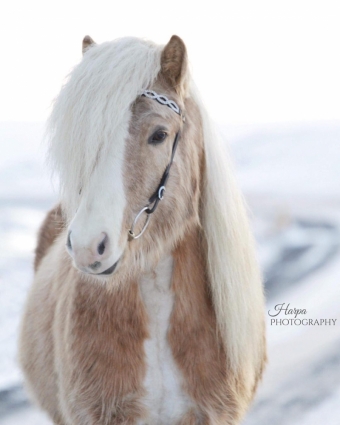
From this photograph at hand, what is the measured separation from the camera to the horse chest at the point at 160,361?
173 centimetres

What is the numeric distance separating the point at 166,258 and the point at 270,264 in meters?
2.77

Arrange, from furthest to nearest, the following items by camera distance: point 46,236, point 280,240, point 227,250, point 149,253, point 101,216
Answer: point 280,240 < point 46,236 < point 227,250 < point 149,253 < point 101,216

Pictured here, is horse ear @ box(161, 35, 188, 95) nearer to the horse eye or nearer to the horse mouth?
the horse eye

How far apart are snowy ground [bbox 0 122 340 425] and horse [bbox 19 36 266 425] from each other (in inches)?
63.1

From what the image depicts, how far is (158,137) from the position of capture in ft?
5.19

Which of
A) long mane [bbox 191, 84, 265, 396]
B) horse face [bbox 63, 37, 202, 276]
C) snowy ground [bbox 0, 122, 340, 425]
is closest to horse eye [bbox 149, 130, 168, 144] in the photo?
horse face [bbox 63, 37, 202, 276]

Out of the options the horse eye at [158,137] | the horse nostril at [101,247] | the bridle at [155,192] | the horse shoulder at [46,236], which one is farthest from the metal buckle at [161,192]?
the horse shoulder at [46,236]

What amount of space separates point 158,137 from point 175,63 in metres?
0.22

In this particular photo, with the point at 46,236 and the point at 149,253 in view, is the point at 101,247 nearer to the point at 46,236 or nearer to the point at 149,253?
the point at 149,253

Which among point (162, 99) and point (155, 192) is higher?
point (162, 99)

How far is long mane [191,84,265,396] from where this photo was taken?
1.81 metres

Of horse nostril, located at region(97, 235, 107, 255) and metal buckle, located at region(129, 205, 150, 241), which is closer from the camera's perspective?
horse nostril, located at region(97, 235, 107, 255)

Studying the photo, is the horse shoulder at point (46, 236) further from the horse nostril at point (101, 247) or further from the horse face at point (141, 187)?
the horse nostril at point (101, 247)

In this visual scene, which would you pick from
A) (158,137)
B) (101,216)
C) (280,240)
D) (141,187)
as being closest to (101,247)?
(101,216)
